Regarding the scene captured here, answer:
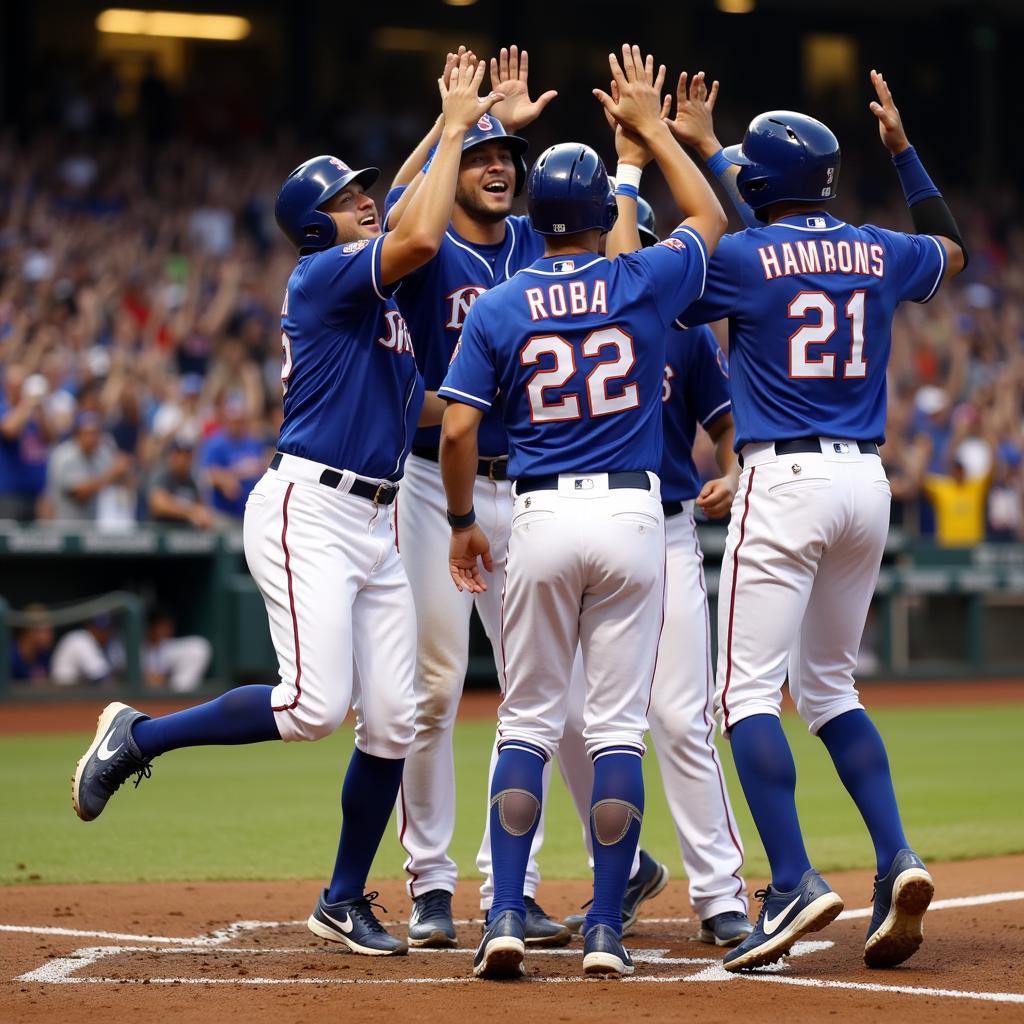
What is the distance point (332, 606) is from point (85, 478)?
311 inches

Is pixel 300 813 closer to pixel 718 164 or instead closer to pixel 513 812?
pixel 513 812

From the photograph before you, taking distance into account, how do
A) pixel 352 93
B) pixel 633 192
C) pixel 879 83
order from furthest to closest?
pixel 352 93 → pixel 879 83 → pixel 633 192

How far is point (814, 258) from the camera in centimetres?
441

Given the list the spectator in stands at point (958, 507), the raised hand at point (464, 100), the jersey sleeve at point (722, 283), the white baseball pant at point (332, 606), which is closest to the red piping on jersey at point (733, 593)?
the jersey sleeve at point (722, 283)

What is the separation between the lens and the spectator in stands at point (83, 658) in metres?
11.9

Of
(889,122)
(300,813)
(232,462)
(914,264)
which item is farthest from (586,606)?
(232,462)

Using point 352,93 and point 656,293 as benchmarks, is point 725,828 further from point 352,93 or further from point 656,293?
point 352,93

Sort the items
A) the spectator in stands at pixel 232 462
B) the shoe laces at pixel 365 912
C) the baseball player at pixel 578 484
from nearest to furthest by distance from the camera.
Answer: the baseball player at pixel 578 484 < the shoe laces at pixel 365 912 < the spectator in stands at pixel 232 462

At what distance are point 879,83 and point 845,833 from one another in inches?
132

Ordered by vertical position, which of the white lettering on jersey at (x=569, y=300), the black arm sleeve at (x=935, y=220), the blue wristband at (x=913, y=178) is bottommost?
the white lettering on jersey at (x=569, y=300)

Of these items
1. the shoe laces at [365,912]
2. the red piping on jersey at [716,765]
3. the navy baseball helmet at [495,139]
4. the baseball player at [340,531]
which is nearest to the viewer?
the baseball player at [340,531]

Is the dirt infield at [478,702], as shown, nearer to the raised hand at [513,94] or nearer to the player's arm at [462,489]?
the raised hand at [513,94]

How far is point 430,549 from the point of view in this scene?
197 inches

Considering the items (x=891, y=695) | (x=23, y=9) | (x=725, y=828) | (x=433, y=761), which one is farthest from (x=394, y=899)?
(x=23, y=9)
